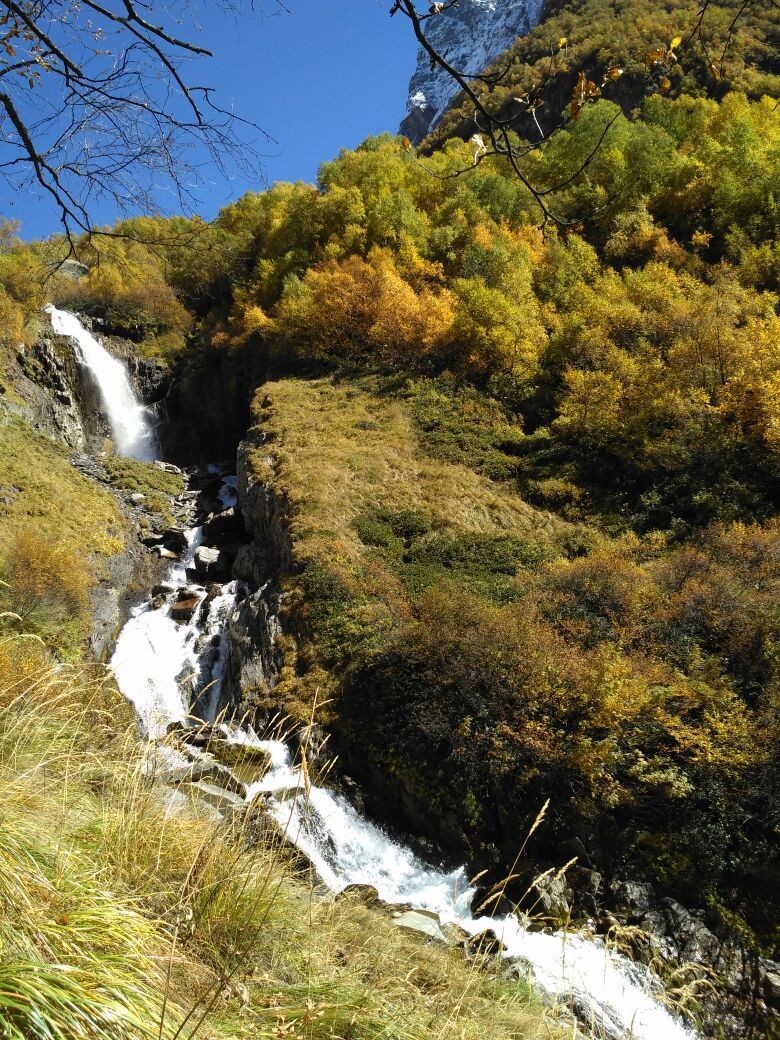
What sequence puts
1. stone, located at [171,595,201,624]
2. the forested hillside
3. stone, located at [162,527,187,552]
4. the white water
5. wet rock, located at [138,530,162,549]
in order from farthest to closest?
stone, located at [162,527,187,552]
wet rock, located at [138,530,162,549]
stone, located at [171,595,201,624]
the forested hillside
the white water

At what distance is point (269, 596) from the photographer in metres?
14.5

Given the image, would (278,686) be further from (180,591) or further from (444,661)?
(180,591)

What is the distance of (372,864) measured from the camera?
8930 millimetres

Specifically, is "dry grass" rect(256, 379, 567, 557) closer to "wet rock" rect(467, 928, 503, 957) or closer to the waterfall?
the waterfall

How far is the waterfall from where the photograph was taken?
29.1 metres

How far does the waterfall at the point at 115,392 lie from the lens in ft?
95.5

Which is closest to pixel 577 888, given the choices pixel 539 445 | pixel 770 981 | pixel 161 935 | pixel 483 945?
pixel 770 981

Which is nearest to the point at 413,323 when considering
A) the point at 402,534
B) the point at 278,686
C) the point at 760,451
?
the point at 402,534

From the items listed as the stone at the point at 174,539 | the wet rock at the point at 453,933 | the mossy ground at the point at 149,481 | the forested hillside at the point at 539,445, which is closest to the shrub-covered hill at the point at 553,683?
the forested hillside at the point at 539,445

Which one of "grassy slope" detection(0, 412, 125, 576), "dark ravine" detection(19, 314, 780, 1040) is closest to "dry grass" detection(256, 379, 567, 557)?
"dark ravine" detection(19, 314, 780, 1040)

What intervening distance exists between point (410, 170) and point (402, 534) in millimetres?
28506

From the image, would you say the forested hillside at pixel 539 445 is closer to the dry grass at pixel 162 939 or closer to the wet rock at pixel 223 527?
the dry grass at pixel 162 939

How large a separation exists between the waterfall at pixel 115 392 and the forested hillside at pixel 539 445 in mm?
2578

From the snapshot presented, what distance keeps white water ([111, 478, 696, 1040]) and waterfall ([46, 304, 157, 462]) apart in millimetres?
15986
